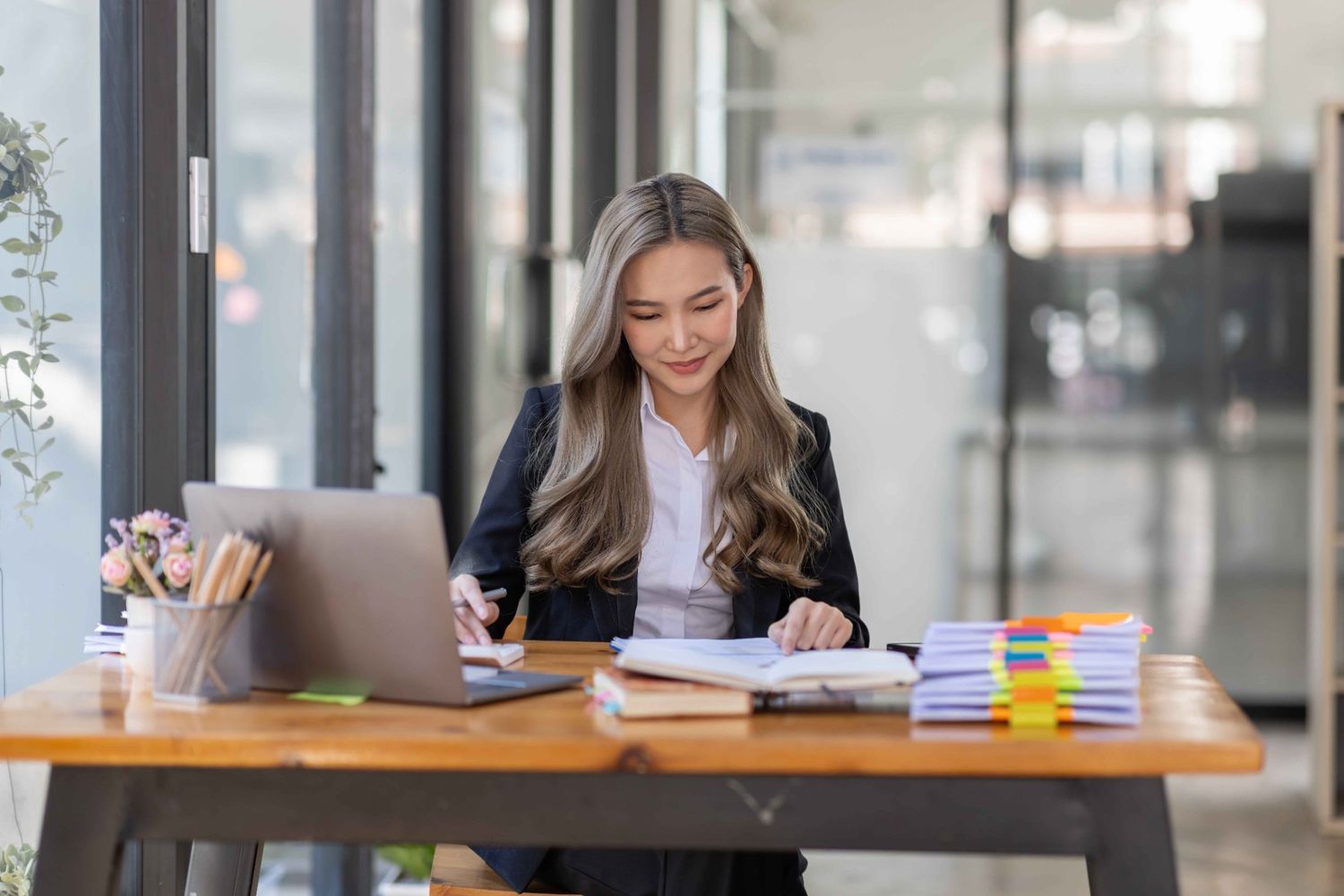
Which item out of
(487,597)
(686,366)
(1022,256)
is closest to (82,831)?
(487,597)

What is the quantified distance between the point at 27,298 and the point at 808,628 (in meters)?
1.03

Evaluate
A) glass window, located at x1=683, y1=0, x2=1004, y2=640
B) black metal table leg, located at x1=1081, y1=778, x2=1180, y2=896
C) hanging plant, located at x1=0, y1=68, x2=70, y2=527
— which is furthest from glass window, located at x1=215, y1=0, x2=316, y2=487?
glass window, located at x1=683, y1=0, x2=1004, y2=640

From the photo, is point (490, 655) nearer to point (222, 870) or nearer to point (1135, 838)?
point (222, 870)

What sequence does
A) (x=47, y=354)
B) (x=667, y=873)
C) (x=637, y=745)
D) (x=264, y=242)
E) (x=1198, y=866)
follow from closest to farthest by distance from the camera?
1. (x=637, y=745)
2. (x=667, y=873)
3. (x=47, y=354)
4. (x=264, y=242)
5. (x=1198, y=866)

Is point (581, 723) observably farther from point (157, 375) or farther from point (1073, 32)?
point (1073, 32)

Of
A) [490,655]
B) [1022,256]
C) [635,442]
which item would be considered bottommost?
[490,655]

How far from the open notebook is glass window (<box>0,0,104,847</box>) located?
0.84 meters

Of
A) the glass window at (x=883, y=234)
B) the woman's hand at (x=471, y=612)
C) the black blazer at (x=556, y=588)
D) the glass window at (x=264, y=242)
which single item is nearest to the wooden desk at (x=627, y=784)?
the woman's hand at (x=471, y=612)

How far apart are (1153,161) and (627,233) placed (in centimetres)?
366

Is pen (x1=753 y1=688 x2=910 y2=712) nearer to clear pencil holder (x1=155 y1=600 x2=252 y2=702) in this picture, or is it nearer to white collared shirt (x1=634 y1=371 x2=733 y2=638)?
clear pencil holder (x1=155 y1=600 x2=252 y2=702)

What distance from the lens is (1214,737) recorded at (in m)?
1.28

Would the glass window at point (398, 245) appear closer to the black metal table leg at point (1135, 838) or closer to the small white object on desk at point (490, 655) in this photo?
the small white object on desk at point (490, 655)

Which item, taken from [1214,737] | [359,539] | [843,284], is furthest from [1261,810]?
[359,539]

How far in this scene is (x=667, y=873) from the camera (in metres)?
1.77
